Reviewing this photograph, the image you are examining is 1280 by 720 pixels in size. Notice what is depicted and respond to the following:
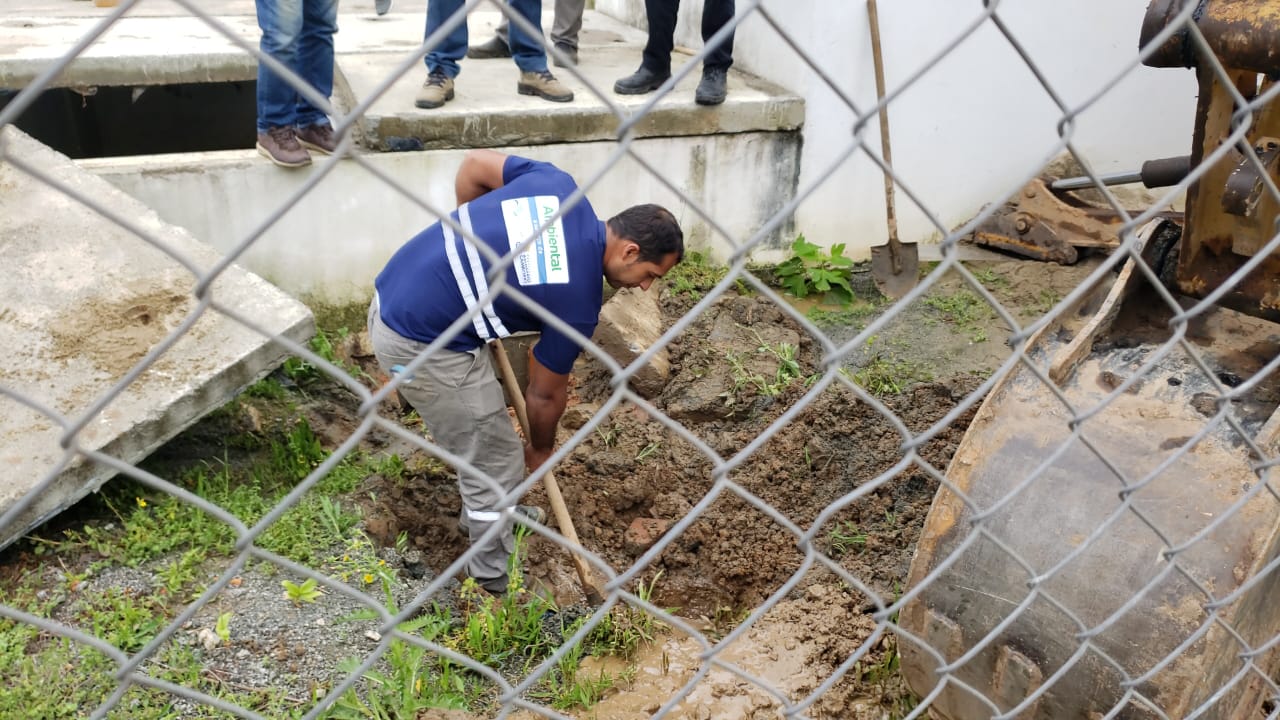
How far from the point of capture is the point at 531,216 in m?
3.16

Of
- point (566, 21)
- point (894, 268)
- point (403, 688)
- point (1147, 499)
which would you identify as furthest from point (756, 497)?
point (566, 21)

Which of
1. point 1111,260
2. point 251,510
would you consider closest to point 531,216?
point 251,510

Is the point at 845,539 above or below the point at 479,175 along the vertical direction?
below

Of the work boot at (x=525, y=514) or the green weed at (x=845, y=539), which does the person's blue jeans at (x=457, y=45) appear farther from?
the green weed at (x=845, y=539)

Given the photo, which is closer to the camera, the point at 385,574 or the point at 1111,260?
the point at 1111,260

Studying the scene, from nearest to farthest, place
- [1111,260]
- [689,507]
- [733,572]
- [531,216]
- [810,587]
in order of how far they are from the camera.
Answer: [1111,260] < [531,216] < [810,587] < [733,572] < [689,507]

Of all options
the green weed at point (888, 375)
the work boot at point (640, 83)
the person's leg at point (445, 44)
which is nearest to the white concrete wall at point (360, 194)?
the work boot at point (640, 83)

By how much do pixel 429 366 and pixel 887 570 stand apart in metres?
1.80

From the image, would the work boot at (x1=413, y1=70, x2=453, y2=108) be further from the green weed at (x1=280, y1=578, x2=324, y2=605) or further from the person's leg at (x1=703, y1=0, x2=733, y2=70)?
the green weed at (x1=280, y1=578, x2=324, y2=605)

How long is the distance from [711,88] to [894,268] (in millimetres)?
1477

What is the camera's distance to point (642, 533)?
401 centimetres

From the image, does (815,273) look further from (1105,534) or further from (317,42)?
(1105,534)

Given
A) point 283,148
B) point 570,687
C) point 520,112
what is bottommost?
point 570,687

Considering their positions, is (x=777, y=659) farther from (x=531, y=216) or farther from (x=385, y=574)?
(x=531, y=216)
